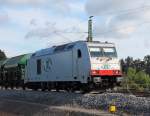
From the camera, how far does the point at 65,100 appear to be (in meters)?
27.6

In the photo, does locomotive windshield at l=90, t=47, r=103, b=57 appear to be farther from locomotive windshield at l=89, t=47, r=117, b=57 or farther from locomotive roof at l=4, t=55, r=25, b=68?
locomotive roof at l=4, t=55, r=25, b=68

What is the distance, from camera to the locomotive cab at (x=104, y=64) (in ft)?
99.0

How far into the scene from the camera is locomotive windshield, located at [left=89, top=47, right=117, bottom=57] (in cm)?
3123

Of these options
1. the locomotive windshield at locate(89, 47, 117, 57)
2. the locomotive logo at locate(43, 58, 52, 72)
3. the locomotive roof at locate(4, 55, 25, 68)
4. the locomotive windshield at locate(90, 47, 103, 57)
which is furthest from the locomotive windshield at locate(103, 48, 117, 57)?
the locomotive roof at locate(4, 55, 25, 68)

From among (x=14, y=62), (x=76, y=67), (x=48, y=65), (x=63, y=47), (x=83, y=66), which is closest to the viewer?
(x=83, y=66)

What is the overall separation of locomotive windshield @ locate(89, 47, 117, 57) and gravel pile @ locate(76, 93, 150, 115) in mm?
5236

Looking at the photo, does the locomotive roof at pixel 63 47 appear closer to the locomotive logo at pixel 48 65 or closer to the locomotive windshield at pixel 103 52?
the locomotive windshield at pixel 103 52

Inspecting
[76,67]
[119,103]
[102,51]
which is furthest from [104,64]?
[119,103]

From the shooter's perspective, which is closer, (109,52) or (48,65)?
(109,52)

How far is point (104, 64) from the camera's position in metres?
30.9

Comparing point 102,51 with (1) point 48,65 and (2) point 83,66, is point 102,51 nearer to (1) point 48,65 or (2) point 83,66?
(2) point 83,66

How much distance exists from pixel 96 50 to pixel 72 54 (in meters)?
2.30

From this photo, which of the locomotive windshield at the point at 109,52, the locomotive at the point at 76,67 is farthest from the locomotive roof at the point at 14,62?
the locomotive windshield at the point at 109,52

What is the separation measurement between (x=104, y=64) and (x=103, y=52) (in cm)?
109
